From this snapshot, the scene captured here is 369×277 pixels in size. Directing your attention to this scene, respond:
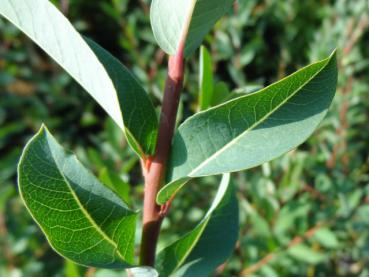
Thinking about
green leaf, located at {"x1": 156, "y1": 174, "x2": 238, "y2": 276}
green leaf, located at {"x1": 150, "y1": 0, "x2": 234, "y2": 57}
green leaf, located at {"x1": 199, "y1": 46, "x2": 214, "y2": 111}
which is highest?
green leaf, located at {"x1": 150, "y1": 0, "x2": 234, "y2": 57}

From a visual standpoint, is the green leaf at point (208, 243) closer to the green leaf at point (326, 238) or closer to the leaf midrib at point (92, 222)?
the leaf midrib at point (92, 222)

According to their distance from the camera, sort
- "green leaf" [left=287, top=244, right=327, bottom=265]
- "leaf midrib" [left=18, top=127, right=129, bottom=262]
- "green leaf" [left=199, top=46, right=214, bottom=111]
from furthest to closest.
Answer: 1. "green leaf" [left=287, top=244, right=327, bottom=265]
2. "green leaf" [left=199, top=46, right=214, bottom=111]
3. "leaf midrib" [left=18, top=127, right=129, bottom=262]

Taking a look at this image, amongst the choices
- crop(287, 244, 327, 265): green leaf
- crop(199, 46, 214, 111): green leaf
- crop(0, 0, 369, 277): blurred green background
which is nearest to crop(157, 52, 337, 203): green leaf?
crop(199, 46, 214, 111): green leaf

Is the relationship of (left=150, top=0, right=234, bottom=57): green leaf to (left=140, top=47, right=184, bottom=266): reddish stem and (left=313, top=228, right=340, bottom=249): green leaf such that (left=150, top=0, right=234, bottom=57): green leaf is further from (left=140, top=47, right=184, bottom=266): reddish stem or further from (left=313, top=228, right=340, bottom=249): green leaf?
(left=313, top=228, right=340, bottom=249): green leaf

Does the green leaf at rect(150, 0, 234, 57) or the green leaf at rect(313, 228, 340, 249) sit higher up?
the green leaf at rect(150, 0, 234, 57)

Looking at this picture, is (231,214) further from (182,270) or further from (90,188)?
(90,188)

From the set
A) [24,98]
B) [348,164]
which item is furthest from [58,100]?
[348,164]

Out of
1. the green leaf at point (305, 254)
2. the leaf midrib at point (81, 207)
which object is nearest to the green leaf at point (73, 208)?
the leaf midrib at point (81, 207)
